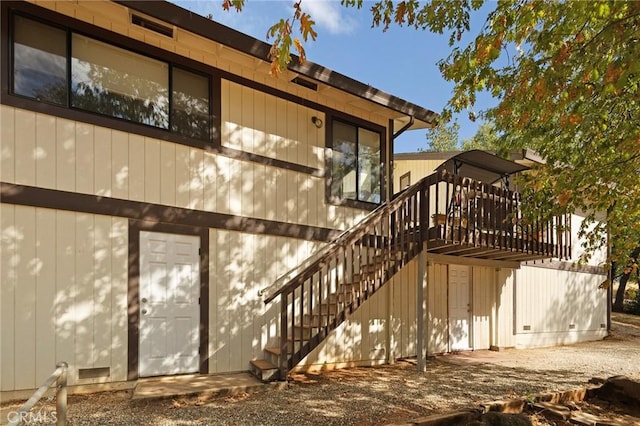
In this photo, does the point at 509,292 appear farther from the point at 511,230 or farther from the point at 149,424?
the point at 149,424

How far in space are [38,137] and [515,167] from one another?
9700 millimetres

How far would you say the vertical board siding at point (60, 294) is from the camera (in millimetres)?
5109

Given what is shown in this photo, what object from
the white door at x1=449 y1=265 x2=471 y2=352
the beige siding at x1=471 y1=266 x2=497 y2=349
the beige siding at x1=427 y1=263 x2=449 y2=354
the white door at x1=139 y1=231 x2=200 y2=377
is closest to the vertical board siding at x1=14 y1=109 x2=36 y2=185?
the white door at x1=139 y1=231 x2=200 y2=377

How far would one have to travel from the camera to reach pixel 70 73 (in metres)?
5.69

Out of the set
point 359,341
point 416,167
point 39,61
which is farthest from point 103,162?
point 416,167

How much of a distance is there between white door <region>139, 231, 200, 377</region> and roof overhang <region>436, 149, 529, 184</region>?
555 cm

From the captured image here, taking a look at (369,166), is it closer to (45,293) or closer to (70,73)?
(70,73)

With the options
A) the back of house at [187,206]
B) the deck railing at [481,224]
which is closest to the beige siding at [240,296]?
the back of house at [187,206]

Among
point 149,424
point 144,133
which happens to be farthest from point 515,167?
point 149,424

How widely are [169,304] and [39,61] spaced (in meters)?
3.53

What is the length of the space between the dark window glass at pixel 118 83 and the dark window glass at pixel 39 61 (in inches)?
5.7

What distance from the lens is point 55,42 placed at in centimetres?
561

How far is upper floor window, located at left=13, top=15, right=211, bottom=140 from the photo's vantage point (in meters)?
5.42

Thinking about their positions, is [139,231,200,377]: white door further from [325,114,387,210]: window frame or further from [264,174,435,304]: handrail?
[325,114,387,210]: window frame
